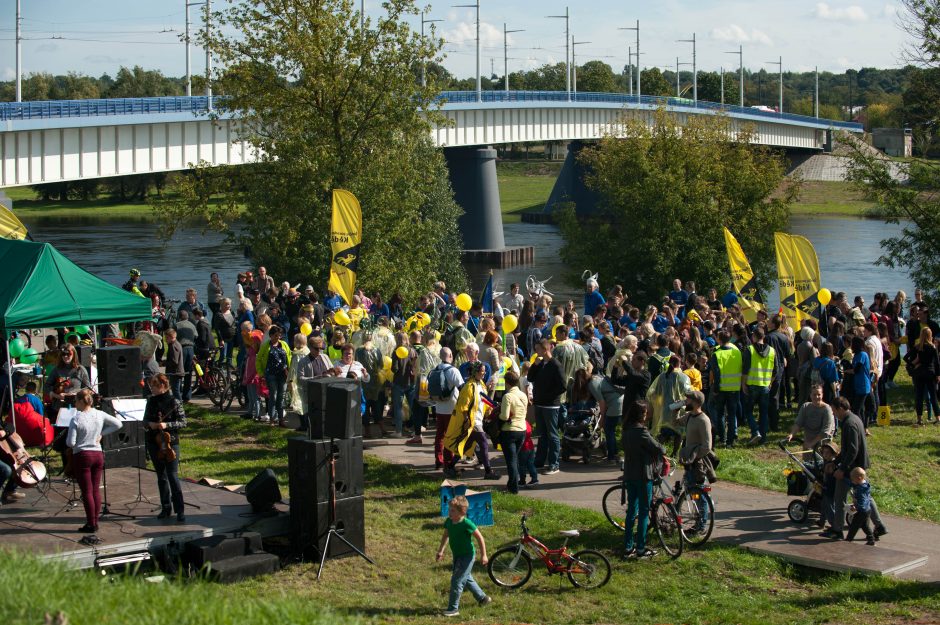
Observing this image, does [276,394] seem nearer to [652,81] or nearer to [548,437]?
[548,437]

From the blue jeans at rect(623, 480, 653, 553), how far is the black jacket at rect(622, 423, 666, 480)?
8 centimetres

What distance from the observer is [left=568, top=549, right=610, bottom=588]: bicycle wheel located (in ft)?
33.1

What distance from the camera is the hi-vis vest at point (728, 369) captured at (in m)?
14.9

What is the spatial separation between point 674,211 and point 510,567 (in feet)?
81.2

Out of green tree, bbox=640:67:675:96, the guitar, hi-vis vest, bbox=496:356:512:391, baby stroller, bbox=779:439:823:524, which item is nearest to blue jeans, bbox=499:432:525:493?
hi-vis vest, bbox=496:356:512:391

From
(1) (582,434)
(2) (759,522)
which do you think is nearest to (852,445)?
(2) (759,522)

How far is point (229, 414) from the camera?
17.2 m

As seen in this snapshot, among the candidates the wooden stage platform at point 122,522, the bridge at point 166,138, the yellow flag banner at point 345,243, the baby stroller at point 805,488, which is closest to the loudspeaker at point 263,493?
the wooden stage platform at point 122,522

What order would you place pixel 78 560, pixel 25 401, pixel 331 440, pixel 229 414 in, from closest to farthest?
pixel 78 560, pixel 331 440, pixel 25 401, pixel 229 414

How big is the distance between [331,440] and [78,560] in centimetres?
243

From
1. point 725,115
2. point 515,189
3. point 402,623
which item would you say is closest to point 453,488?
point 402,623

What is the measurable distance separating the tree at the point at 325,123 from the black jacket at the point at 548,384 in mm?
10155

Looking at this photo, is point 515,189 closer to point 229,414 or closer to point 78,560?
point 229,414

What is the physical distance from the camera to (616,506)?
12.3 meters
